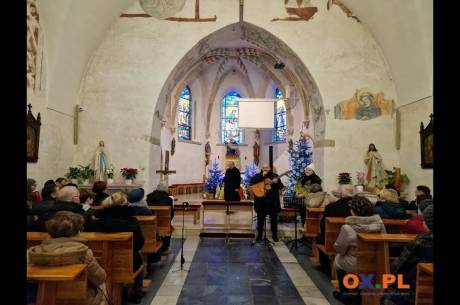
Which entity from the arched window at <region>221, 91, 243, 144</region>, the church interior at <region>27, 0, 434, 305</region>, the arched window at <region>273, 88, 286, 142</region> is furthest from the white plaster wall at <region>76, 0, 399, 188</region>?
the arched window at <region>221, 91, 243, 144</region>

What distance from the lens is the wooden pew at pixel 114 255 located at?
3.76m

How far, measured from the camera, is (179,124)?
62.7 feet

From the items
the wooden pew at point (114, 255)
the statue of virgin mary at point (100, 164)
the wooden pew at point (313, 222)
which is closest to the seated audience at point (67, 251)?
the wooden pew at point (114, 255)

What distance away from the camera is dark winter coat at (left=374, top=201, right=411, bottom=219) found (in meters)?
4.99

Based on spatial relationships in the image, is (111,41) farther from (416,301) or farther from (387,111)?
(416,301)

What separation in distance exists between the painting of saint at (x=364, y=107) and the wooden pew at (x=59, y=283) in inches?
361

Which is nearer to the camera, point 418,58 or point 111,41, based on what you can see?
point 418,58

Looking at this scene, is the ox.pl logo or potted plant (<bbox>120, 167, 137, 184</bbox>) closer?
the ox.pl logo

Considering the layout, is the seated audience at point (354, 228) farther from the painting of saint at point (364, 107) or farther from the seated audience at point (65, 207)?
the painting of saint at point (364, 107)

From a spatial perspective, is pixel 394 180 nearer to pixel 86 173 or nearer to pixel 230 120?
pixel 86 173

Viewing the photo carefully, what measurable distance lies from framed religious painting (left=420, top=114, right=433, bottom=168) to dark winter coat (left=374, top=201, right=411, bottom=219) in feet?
13.4

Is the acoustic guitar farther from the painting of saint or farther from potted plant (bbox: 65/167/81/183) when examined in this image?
potted plant (bbox: 65/167/81/183)
